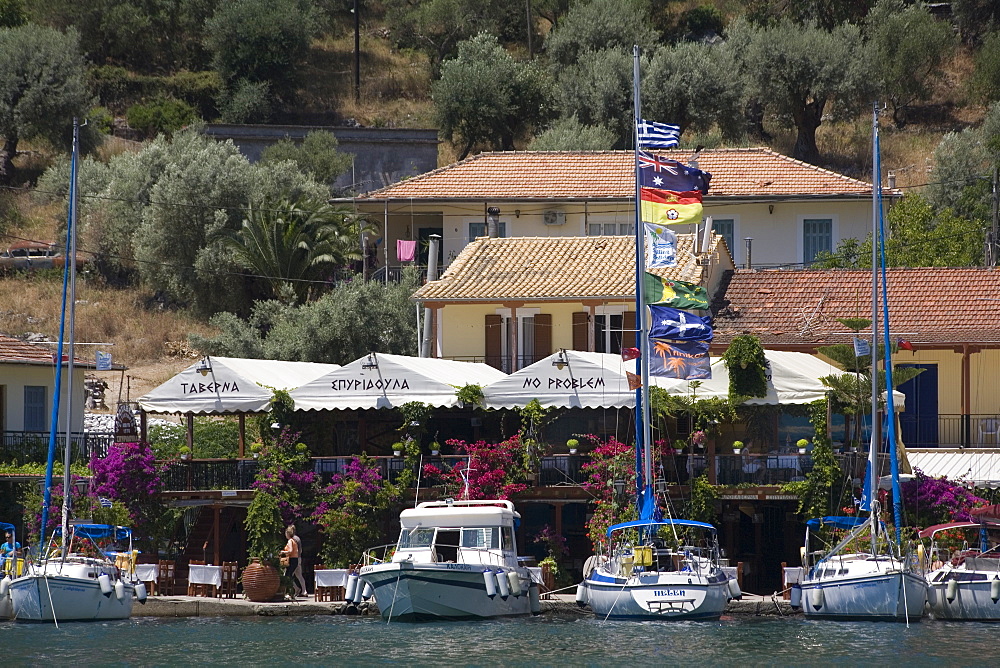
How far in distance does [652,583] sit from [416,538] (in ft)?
16.1

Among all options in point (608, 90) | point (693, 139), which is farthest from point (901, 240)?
point (608, 90)

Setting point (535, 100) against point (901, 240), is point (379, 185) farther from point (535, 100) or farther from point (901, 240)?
point (901, 240)

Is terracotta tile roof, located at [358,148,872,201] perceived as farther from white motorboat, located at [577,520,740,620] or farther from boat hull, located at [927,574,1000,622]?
boat hull, located at [927,574,1000,622]

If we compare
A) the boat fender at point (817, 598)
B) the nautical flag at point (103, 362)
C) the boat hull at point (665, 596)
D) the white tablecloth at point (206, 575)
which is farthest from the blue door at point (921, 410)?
the nautical flag at point (103, 362)

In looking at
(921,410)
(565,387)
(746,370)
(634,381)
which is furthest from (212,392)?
(921,410)

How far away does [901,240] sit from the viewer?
54.0m

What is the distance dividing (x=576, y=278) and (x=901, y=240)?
15.9 m

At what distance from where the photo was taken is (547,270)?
143 ft

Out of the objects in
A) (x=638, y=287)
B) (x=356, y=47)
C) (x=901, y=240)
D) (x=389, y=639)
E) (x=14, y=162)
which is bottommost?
(x=389, y=639)

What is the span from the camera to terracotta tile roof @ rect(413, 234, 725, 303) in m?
42.1

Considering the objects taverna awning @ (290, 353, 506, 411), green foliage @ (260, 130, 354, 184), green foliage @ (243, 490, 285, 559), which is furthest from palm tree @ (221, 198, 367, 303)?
green foliage @ (243, 490, 285, 559)

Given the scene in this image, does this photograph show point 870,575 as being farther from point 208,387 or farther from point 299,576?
point 208,387

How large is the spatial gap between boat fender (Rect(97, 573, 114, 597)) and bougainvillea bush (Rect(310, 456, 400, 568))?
4.78 m

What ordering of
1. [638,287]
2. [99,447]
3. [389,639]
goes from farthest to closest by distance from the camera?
[99,447] → [638,287] → [389,639]
